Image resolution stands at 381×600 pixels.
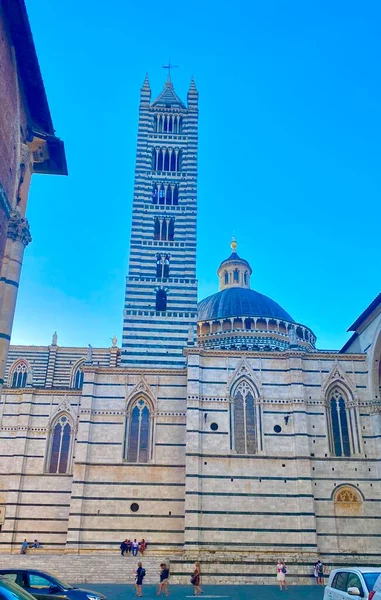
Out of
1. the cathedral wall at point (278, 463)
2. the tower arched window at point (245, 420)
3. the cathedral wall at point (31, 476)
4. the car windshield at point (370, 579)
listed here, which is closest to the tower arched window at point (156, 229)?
the cathedral wall at point (278, 463)

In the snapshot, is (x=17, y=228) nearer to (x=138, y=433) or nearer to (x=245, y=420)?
(x=138, y=433)

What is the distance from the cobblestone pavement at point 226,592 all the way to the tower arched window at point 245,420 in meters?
5.41

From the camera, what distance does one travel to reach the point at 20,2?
8984 mm

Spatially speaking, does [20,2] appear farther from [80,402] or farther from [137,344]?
[137,344]

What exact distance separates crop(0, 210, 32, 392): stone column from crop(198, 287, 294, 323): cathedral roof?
1018 inches

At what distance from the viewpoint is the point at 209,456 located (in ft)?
73.4

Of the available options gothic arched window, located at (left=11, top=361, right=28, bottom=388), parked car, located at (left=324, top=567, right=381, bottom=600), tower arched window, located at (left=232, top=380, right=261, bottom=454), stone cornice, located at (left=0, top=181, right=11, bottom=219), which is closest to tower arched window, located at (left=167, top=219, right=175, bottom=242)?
tower arched window, located at (left=232, top=380, right=261, bottom=454)

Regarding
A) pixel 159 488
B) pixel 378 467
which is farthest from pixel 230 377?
pixel 378 467

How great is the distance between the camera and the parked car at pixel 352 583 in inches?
325

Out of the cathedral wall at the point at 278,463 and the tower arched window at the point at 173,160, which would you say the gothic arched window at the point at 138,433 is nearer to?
the cathedral wall at the point at 278,463

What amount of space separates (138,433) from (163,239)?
46.5ft

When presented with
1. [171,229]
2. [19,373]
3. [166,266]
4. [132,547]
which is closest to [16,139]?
[132,547]

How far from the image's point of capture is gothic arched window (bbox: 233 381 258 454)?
22812mm

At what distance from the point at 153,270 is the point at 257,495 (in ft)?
50.5
